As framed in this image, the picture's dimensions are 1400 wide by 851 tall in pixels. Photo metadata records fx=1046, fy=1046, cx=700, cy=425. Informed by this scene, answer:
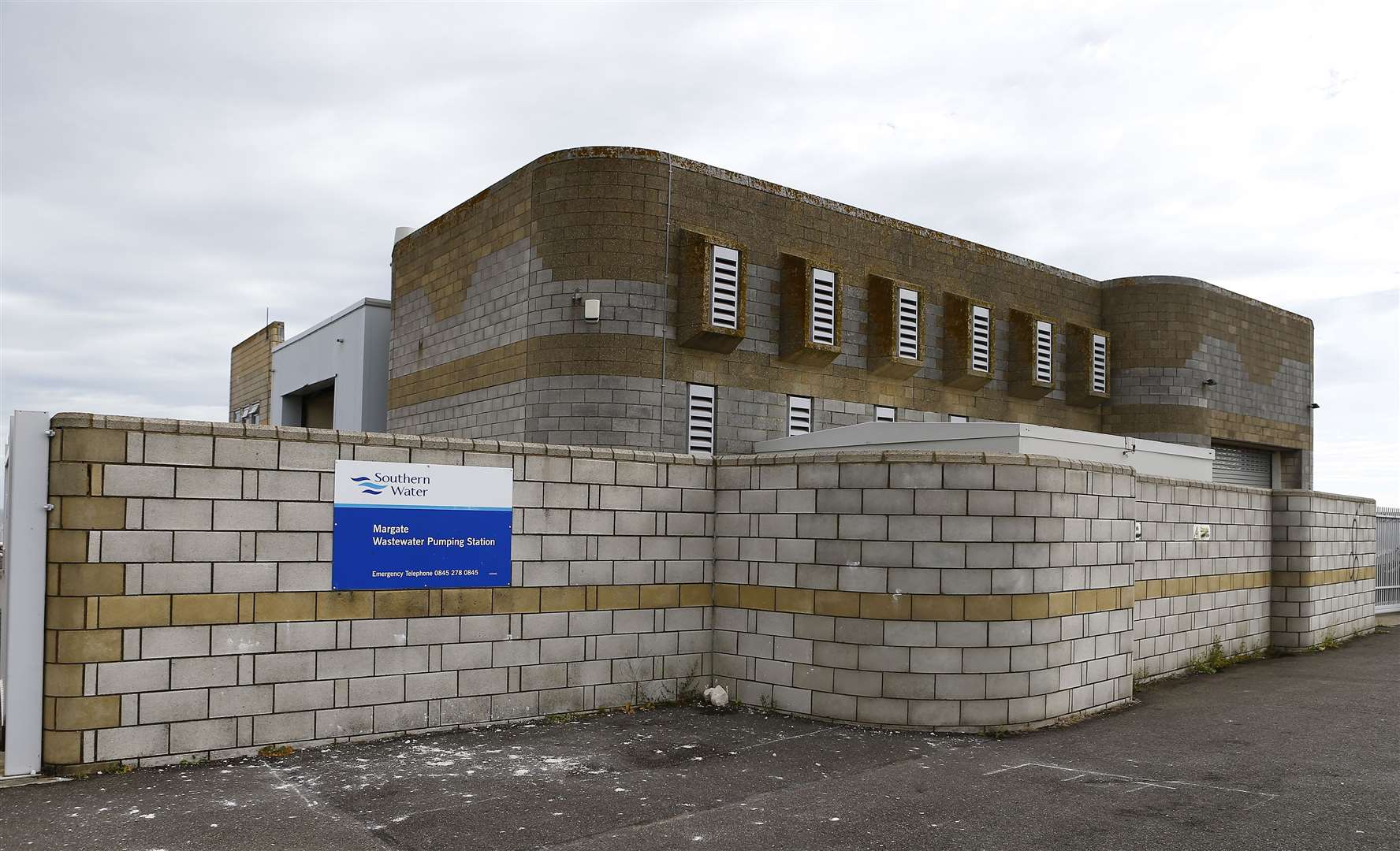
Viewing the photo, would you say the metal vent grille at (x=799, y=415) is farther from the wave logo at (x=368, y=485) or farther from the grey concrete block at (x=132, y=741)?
the grey concrete block at (x=132, y=741)

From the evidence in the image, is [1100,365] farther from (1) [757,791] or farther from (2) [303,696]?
(2) [303,696]

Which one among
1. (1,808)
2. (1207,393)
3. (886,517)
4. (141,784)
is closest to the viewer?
(1,808)

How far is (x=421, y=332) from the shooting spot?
65.5ft

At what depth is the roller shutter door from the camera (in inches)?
1017

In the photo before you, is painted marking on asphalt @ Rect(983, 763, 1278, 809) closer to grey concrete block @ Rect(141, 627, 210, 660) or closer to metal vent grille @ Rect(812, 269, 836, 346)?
grey concrete block @ Rect(141, 627, 210, 660)

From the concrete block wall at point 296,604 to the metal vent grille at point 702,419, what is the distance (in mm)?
6343

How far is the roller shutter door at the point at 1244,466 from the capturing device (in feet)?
84.8

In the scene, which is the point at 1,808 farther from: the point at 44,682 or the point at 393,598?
the point at 393,598

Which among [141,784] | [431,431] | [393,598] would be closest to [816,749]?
[393,598]

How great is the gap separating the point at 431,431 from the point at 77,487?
467 inches

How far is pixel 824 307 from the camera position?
18125 millimetres

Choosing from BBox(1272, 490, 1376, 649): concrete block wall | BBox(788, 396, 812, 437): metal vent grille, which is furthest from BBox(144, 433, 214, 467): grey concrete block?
BBox(1272, 490, 1376, 649): concrete block wall

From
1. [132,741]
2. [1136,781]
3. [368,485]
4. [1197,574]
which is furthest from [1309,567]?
[132,741]

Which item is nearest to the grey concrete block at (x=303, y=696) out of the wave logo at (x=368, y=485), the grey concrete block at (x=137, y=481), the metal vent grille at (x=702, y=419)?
the wave logo at (x=368, y=485)
